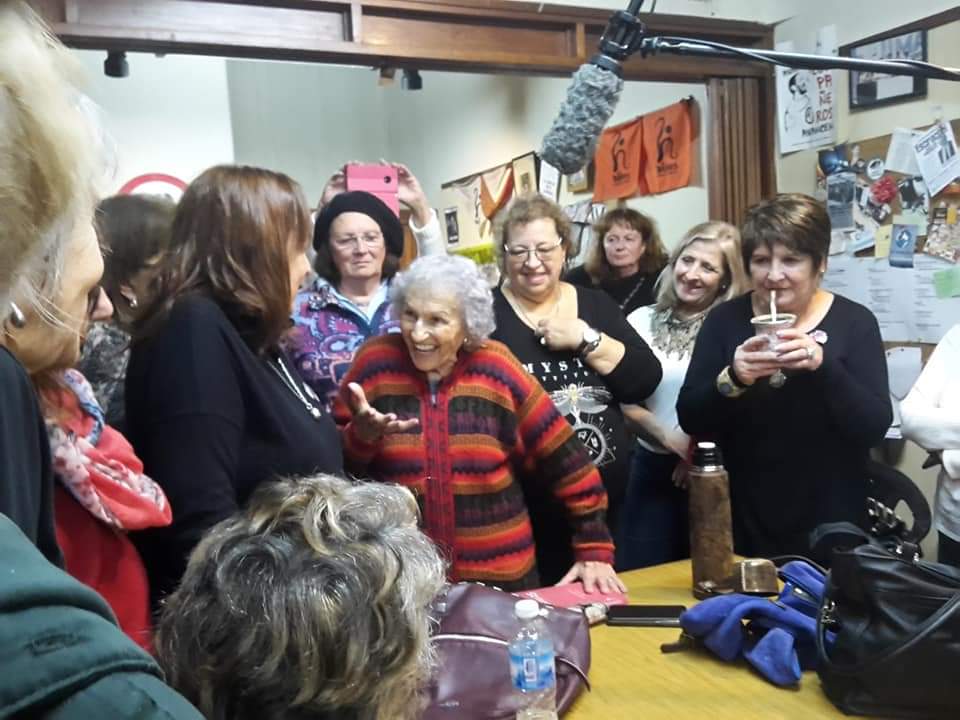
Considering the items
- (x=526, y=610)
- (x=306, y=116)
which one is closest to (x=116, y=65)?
(x=526, y=610)

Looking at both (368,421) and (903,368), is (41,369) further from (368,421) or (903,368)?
(903,368)

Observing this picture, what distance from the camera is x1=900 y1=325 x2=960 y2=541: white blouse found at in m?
2.03

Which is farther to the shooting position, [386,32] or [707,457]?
[386,32]

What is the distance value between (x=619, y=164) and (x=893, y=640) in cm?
337

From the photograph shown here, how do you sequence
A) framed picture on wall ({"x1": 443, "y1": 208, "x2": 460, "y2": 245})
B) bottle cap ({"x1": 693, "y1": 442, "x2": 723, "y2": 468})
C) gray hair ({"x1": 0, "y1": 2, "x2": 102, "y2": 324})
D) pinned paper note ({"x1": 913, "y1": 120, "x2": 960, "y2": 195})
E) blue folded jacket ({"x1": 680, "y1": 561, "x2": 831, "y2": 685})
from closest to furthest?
gray hair ({"x1": 0, "y1": 2, "x2": 102, "y2": 324})
blue folded jacket ({"x1": 680, "y1": 561, "x2": 831, "y2": 685})
bottle cap ({"x1": 693, "y1": 442, "x2": 723, "y2": 468})
pinned paper note ({"x1": 913, "y1": 120, "x2": 960, "y2": 195})
framed picture on wall ({"x1": 443, "y1": 208, "x2": 460, "y2": 245})

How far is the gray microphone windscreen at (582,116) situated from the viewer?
113cm

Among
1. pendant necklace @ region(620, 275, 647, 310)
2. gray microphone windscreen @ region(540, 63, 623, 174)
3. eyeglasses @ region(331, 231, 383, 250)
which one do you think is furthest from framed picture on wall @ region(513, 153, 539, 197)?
gray microphone windscreen @ region(540, 63, 623, 174)

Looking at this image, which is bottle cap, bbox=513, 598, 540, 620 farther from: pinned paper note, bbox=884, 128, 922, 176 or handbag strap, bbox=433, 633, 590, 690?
pinned paper note, bbox=884, 128, 922, 176

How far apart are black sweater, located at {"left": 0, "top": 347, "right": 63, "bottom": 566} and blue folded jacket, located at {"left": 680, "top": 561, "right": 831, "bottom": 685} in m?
1.01

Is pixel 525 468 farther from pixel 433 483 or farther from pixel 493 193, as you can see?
pixel 493 193

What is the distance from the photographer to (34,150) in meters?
0.42

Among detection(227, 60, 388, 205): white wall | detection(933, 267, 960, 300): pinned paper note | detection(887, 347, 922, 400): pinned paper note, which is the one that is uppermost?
detection(227, 60, 388, 205): white wall

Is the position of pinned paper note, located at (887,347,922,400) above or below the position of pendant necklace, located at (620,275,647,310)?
below

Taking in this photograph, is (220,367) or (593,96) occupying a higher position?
(593,96)
